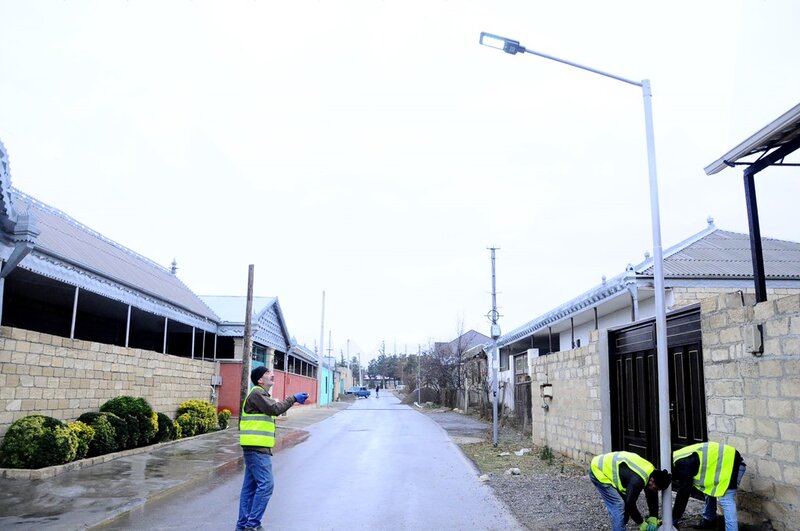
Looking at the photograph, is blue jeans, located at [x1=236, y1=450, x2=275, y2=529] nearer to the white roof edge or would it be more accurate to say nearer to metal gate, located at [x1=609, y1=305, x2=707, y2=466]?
metal gate, located at [x1=609, y1=305, x2=707, y2=466]

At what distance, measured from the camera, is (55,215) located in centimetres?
1902

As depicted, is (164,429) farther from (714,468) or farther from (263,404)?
(714,468)

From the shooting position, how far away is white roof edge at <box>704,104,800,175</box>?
6.62 metres

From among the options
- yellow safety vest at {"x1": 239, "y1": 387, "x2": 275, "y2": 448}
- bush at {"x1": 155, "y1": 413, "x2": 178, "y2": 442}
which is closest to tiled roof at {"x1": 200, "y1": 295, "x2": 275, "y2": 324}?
bush at {"x1": 155, "y1": 413, "x2": 178, "y2": 442}

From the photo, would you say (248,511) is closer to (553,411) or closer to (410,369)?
(553,411)

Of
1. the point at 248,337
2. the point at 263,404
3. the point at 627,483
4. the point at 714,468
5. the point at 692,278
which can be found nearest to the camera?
the point at 627,483

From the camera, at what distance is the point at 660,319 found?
7.25 metres

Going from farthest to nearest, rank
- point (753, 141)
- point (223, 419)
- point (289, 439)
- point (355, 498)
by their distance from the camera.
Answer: point (223, 419) < point (289, 439) < point (355, 498) < point (753, 141)

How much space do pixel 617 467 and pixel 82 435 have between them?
10870 mm

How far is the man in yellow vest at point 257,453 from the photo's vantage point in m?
7.35

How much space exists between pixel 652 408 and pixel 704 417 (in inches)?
77.2

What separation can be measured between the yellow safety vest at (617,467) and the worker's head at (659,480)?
45 millimetres

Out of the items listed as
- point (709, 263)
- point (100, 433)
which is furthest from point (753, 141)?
point (100, 433)

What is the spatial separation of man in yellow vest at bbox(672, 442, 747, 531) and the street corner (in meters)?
12.7
